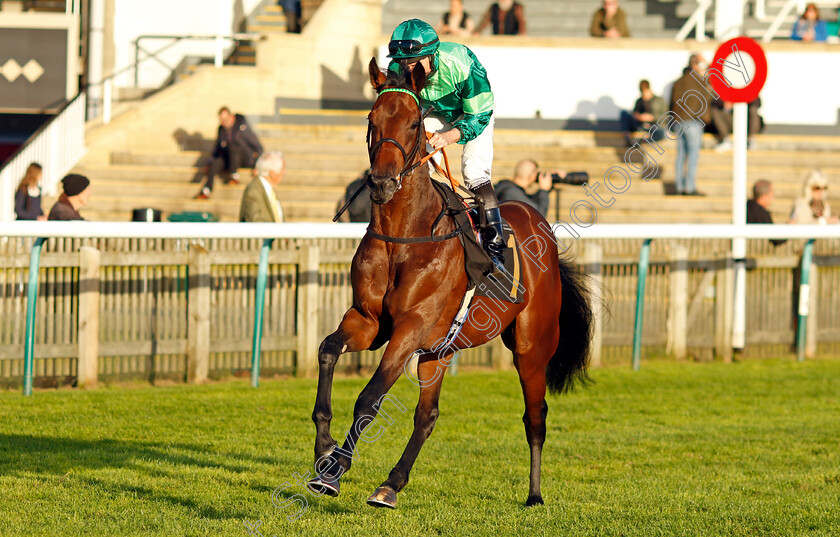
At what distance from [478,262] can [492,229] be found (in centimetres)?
30

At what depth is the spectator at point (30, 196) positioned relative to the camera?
37.2ft

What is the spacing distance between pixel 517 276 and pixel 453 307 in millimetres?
665

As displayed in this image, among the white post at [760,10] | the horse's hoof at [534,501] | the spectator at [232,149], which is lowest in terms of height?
the horse's hoof at [534,501]

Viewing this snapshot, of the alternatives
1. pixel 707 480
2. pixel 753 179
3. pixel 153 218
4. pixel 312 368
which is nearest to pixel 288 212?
pixel 153 218

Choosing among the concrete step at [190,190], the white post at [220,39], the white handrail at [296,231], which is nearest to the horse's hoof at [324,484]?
the white handrail at [296,231]

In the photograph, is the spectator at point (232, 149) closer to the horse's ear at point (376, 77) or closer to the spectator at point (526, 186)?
the spectator at point (526, 186)

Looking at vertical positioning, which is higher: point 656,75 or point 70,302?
point 656,75

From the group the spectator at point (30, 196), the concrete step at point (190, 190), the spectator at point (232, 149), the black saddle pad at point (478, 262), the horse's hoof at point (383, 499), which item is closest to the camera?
the horse's hoof at point (383, 499)

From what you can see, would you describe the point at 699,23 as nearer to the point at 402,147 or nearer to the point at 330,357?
the point at 402,147

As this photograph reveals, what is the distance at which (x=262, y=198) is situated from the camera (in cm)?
970

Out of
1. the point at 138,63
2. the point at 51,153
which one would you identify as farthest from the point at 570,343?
the point at 138,63

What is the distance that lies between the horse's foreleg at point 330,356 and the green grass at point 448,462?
48 centimetres

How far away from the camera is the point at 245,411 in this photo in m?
8.11

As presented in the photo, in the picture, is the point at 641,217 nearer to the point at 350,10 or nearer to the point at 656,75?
the point at 656,75
